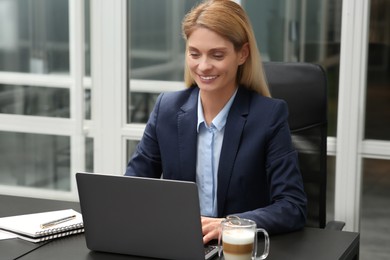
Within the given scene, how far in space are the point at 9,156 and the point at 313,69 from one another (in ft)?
7.02

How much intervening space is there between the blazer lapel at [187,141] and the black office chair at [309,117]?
1.52ft

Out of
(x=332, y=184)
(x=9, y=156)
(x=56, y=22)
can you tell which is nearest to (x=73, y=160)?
(x=9, y=156)

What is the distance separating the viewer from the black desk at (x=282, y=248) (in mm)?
1922

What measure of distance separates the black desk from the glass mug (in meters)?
0.10

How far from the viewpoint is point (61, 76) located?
390 centimetres

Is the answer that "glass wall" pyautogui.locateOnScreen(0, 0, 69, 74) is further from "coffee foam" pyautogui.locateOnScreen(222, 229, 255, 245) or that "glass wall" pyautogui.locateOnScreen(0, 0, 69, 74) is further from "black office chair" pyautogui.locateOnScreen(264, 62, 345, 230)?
"coffee foam" pyautogui.locateOnScreen(222, 229, 255, 245)

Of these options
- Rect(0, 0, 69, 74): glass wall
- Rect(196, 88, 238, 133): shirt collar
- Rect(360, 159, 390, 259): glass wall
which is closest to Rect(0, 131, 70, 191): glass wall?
Rect(0, 0, 69, 74): glass wall

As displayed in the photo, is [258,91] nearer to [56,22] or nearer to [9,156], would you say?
[56,22]

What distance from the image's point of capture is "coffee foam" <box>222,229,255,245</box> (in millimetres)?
1798

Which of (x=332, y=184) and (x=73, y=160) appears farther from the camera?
(x=73, y=160)

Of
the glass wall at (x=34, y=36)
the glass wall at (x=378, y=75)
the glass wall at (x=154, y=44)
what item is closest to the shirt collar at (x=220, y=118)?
the glass wall at (x=378, y=75)

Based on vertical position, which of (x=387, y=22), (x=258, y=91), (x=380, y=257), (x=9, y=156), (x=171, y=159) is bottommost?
(x=380, y=257)

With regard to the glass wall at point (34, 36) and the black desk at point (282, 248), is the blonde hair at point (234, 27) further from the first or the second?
the glass wall at point (34, 36)

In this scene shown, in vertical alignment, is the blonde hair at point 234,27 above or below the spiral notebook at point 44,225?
above
